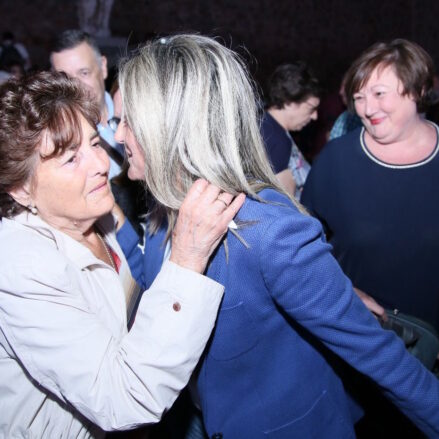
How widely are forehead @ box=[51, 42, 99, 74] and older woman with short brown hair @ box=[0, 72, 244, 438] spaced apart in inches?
67.8

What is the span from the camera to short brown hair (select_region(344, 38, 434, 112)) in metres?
1.96

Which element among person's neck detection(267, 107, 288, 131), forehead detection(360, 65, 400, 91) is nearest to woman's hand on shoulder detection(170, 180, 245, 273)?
forehead detection(360, 65, 400, 91)

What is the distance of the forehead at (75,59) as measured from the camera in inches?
113

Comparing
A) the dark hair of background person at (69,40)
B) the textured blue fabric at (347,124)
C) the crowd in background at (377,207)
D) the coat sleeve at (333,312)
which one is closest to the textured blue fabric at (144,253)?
the crowd in background at (377,207)

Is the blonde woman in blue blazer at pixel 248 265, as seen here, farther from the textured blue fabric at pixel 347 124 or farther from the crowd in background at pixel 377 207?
the textured blue fabric at pixel 347 124

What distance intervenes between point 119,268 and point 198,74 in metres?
0.77

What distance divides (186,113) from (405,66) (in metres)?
1.35

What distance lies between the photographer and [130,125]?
114 centimetres

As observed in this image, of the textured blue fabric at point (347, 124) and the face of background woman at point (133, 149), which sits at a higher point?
the face of background woman at point (133, 149)

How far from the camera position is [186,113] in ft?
3.52

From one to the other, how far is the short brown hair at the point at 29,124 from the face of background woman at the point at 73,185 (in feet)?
0.08

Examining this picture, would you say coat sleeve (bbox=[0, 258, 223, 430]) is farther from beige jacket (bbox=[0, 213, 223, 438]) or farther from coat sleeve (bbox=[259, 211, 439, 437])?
coat sleeve (bbox=[259, 211, 439, 437])

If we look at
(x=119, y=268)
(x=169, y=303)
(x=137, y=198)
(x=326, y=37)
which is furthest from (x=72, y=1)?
(x=169, y=303)

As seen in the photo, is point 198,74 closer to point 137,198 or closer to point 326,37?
point 137,198
